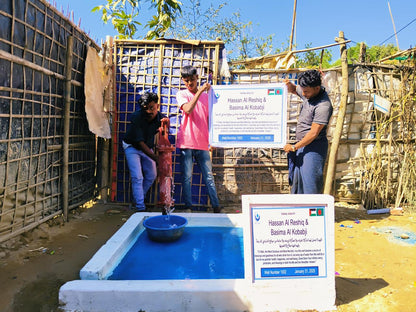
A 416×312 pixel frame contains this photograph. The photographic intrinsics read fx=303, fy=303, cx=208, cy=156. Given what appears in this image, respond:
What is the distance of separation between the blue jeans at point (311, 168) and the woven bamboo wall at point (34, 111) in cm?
285

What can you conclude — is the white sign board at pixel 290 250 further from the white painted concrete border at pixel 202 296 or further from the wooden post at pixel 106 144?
the wooden post at pixel 106 144

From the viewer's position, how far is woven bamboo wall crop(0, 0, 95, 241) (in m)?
2.83

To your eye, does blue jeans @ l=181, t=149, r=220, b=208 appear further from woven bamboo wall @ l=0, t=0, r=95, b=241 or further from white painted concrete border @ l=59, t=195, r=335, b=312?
white painted concrete border @ l=59, t=195, r=335, b=312

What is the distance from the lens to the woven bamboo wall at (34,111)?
2.83m

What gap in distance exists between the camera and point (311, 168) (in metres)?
3.05

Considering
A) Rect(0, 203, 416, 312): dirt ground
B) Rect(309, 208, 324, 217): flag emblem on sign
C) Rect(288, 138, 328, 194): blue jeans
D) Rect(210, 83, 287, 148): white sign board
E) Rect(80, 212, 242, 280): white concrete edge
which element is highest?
Rect(210, 83, 287, 148): white sign board

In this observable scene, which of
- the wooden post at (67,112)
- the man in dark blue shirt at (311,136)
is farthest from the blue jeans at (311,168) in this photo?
the wooden post at (67,112)

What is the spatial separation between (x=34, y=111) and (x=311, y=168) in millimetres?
2984

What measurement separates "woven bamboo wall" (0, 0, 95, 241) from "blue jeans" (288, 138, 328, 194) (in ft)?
9.37

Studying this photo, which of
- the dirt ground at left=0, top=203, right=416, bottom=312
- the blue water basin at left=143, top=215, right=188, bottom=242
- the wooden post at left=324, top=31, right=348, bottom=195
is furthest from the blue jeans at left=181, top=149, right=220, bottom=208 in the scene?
the wooden post at left=324, top=31, right=348, bottom=195

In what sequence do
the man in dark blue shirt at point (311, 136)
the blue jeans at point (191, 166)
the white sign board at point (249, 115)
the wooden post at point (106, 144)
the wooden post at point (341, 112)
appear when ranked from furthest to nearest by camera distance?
1. the wooden post at point (106, 144)
2. the wooden post at point (341, 112)
3. the blue jeans at point (191, 166)
4. the white sign board at point (249, 115)
5. the man in dark blue shirt at point (311, 136)

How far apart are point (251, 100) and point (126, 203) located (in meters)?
2.59

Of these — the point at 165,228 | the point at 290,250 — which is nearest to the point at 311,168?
the point at 290,250

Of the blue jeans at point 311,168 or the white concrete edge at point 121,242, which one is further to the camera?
the blue jeans at point 311,168
